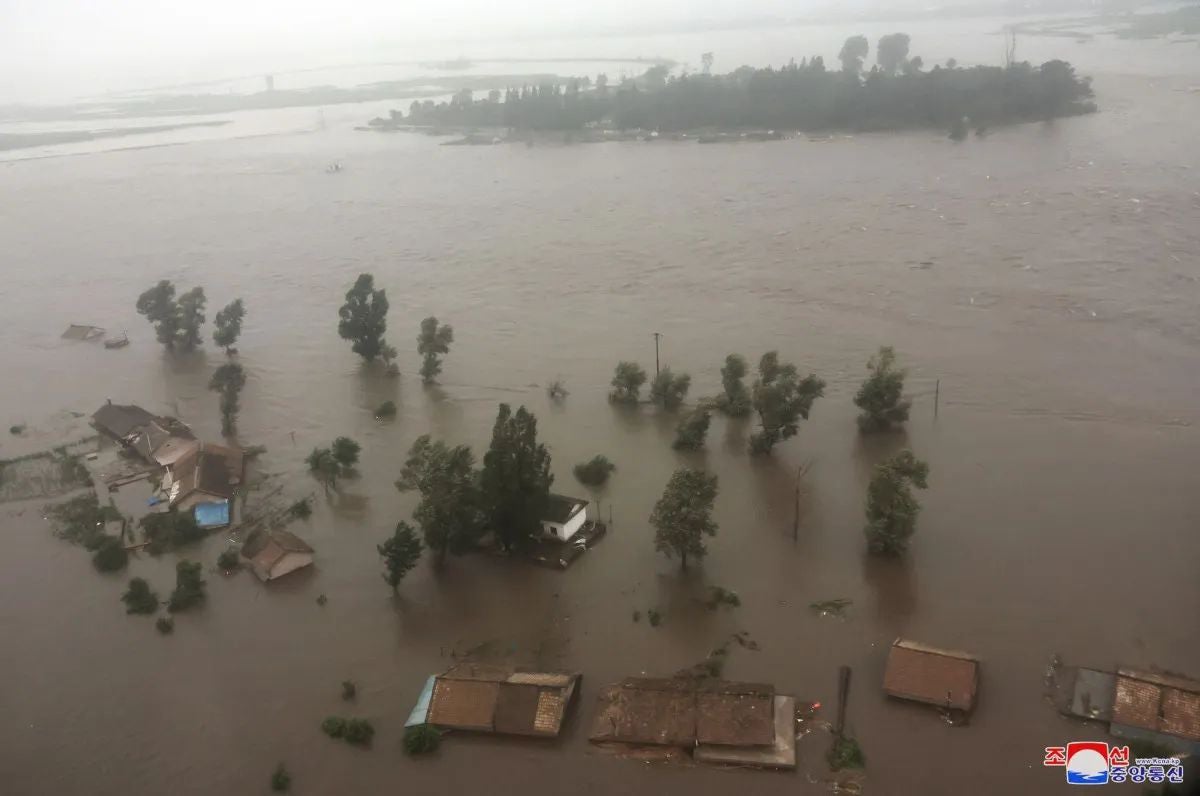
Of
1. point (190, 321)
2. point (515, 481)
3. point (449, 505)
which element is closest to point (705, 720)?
point (515, 481)

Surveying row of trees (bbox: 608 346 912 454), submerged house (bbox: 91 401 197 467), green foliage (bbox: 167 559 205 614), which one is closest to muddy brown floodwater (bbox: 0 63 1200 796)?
green foliage (bbox: 167 559 205 614)

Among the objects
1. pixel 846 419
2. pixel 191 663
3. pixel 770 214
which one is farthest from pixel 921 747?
pixel 770 214

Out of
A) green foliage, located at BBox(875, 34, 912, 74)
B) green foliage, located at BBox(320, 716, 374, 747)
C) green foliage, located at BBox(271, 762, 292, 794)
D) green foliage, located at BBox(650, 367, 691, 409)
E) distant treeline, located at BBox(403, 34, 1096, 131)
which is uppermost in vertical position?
green foliage, located at BBox(875, 34, 912, 74)

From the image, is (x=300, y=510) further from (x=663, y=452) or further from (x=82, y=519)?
(x=663, y=452)

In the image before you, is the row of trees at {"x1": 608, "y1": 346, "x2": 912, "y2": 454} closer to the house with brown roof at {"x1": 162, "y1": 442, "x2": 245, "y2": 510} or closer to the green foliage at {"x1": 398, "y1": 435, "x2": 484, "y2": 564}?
the green foliage at {"x1": 398, "y1": 435, "x2": 484, "y2": 564}

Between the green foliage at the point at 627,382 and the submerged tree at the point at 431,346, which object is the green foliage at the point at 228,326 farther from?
the green foliage at the point at 627,382

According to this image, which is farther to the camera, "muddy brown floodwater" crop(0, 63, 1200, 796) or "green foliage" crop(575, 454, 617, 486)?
"green foliage" crop(575, 454, 617, 486)
